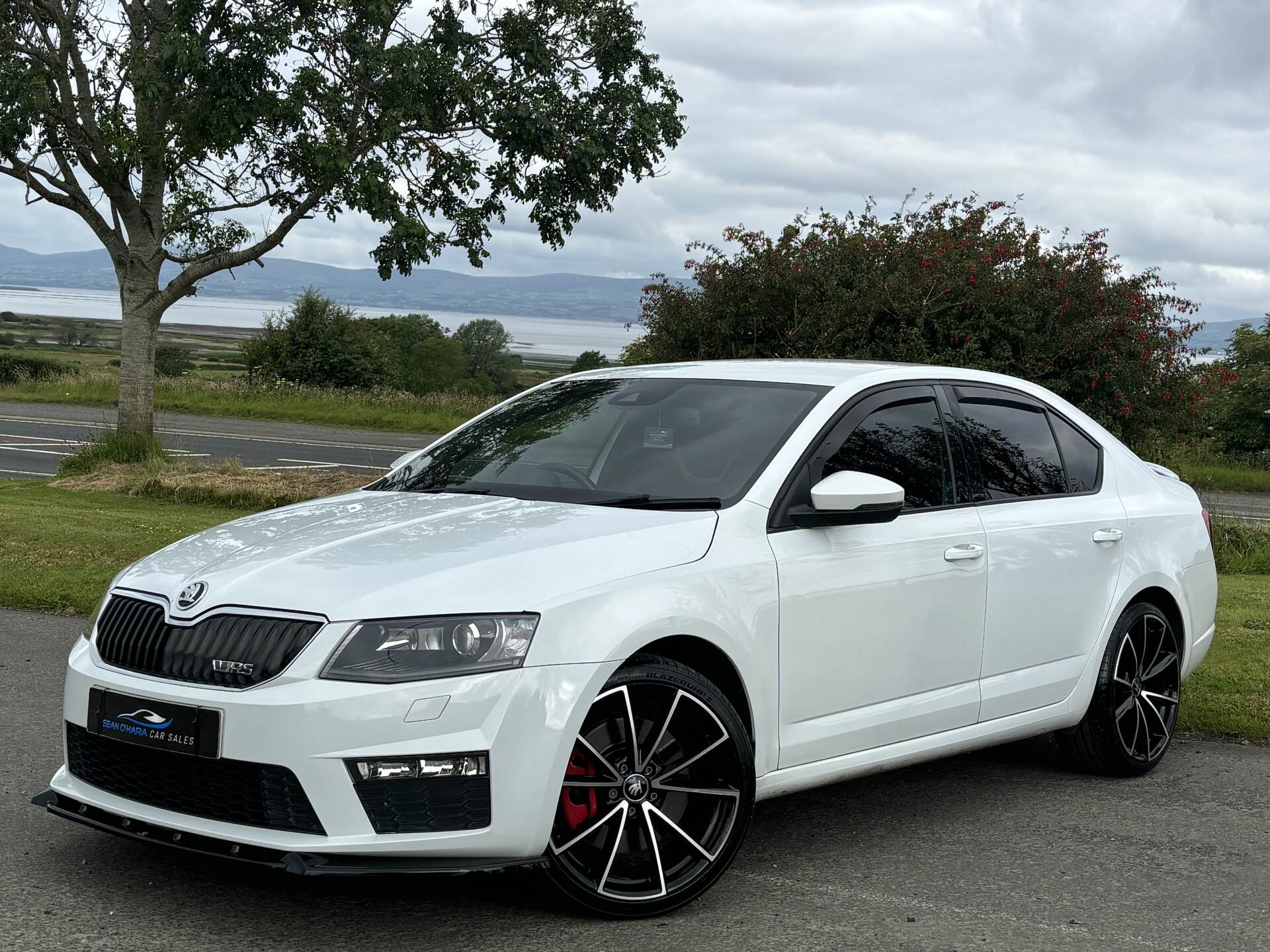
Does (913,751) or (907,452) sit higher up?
(907,452)

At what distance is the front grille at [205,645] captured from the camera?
3799 mm

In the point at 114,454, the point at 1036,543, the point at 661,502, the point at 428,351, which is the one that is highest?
the point at 428,351

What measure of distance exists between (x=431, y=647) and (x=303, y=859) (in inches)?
25.4

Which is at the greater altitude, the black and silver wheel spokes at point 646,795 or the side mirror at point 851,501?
the side mirror at point 851,501

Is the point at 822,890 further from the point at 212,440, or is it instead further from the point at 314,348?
the point at 314,348

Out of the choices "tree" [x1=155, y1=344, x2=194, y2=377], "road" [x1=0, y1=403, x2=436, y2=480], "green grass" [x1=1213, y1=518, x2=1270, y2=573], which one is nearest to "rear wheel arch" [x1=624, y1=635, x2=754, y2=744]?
"green grass" [x1=1213, y1=518, x2=1270, y2=573]

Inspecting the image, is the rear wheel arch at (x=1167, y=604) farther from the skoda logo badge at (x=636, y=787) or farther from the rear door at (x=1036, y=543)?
the skoda logo badge at (x=636, y=787)

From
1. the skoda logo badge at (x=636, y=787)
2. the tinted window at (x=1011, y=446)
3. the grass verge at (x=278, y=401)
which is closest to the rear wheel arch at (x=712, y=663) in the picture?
the skoda logo badge at (x=636, y=787)

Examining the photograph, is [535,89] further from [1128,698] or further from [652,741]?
[652,741]

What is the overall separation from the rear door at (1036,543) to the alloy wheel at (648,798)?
1451mm

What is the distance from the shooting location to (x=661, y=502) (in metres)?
4.66

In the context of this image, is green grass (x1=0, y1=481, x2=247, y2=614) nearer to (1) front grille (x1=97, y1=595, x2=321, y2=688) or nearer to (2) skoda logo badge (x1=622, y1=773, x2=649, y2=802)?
(1) front grille (x1=97, y1=595, x2=321, y2=688)

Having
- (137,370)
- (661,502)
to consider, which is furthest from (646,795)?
(137,370)

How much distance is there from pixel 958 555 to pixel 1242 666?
377cm
